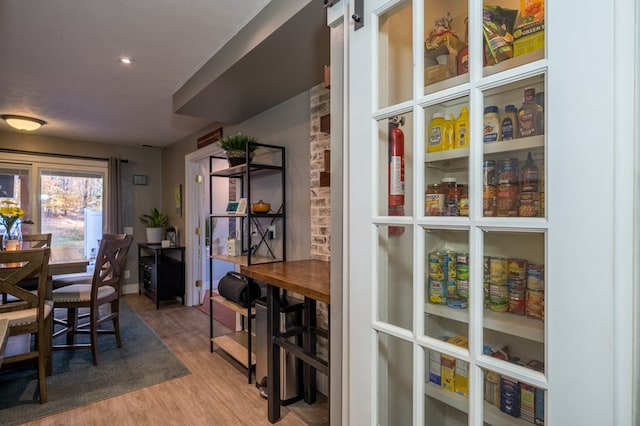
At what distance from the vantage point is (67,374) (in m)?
2.60

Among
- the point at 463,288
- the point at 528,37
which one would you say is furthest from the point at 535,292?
the point at 528,37

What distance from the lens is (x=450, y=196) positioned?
847 mm

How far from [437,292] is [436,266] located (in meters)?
→ 0.07

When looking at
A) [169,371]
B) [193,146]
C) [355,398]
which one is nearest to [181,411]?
[169,371]

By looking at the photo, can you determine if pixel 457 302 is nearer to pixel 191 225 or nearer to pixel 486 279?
pixel 486 279

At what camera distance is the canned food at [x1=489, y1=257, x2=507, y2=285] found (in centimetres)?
75

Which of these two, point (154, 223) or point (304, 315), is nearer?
point (304, 315)

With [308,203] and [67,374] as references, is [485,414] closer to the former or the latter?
[308,203]

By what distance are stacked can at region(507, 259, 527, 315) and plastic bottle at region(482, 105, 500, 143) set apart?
11.1 inches

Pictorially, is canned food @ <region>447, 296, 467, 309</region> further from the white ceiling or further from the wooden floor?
the white ceiling

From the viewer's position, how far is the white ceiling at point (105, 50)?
70.8 inches

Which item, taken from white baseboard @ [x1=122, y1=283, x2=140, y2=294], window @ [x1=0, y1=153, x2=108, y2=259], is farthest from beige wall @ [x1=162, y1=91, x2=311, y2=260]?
white baseboard @ [x1=122, y1=283, x2=140, y2=294]

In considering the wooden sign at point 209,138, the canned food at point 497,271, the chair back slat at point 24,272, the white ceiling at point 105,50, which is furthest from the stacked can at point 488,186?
the wooden sign at point 209,138

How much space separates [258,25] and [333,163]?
119cm
